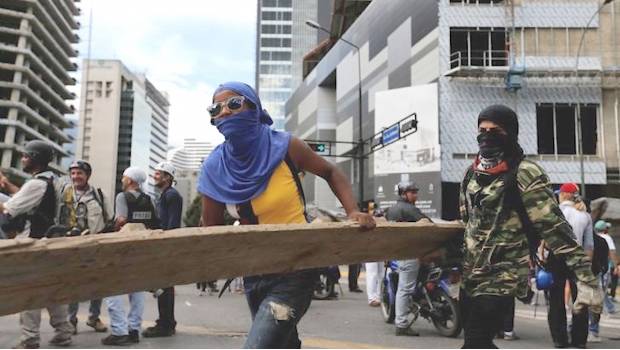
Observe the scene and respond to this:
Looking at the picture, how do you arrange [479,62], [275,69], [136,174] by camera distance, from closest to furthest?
[136,174], [479,62], [275,69]

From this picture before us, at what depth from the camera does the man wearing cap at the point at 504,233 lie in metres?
2.59

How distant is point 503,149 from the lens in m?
2.77

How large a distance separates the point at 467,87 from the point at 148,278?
89.2ft

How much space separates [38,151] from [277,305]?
3427 mm

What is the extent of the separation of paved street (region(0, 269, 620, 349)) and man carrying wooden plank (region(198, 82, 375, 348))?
11.1 ft

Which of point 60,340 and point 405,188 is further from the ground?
point 405,188

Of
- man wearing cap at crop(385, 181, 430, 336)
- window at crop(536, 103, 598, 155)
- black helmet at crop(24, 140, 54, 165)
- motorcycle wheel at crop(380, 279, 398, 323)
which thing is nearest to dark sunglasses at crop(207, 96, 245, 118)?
black helmet at crop(24, 140, 54, 165)

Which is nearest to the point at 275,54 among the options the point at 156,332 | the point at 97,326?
the point at 97,326

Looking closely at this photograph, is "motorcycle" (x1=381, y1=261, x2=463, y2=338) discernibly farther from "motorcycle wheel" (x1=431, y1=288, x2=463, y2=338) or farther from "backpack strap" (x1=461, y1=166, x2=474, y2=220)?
"backpack strap" (x1=461, y1=166, x2=474, y2=220)

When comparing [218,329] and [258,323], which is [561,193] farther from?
[258,323]

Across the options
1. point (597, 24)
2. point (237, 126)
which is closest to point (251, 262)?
point (237, 126)

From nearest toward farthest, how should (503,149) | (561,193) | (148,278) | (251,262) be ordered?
(148,278) < (251,262) < (503,149) < (561,193)

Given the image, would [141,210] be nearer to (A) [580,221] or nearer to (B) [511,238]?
(B) [511,238]

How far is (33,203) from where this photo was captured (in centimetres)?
469
